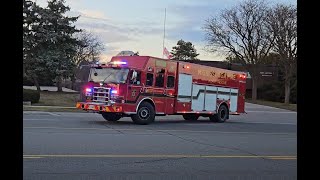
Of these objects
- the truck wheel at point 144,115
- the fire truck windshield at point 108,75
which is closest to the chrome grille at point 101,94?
the fire truck windshield at point 108,75

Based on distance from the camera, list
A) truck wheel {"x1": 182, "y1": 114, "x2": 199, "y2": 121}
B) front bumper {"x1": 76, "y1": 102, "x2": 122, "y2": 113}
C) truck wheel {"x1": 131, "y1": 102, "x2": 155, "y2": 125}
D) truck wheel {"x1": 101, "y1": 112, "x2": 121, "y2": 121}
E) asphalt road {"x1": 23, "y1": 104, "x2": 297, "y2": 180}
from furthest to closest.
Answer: truck wheel {"x1": 182, "y1": 114, "x2": 199, "y2": 121} < truck wheel {"x1": 101, "y1": 112, "x2": 121, "y2": 121} < truck wheel {"x1": 131, "y1": 102, "x2": 155, "y2": 125} < front bumper {"x1": 76, "y1": 102, "x2": 122, "y2": 113} < asphalt road {"x1": 23, "y1": 104, "x2": 297, "y2": 180}

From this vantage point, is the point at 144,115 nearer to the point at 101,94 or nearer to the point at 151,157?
the point at 101,94

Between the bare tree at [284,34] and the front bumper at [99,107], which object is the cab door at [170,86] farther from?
the bare tree at [284,34]

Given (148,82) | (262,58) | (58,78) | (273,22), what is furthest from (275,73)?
(148,82)

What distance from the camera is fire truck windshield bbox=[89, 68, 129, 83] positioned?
1766 centimetres

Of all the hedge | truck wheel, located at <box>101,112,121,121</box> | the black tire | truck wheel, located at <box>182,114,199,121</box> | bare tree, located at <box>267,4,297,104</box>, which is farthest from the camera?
bare tree, located at <box>267,4,297,104</box>

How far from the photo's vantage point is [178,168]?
7734mm

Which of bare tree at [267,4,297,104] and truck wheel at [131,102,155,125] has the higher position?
bare tree at [267,4,297,104]

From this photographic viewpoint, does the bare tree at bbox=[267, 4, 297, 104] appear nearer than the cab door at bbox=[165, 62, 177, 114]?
No

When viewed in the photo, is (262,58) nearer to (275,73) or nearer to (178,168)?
(275,73)

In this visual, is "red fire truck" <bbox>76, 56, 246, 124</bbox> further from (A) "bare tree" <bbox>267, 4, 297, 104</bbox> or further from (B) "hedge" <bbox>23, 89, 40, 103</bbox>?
(A) "bare tree" <bbox>267, 4, 297, 104</bbox>

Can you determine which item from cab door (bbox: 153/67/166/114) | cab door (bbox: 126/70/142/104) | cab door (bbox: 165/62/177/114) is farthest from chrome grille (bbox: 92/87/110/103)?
cab door (bbox: 165/62/177/114)

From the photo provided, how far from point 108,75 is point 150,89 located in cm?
188

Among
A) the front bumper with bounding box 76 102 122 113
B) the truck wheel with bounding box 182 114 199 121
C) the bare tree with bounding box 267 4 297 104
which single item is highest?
the bare tree with bounding box 267 4 297 104
